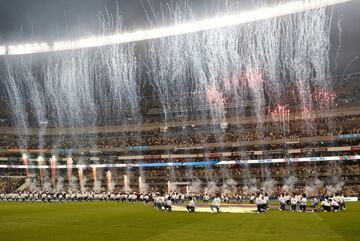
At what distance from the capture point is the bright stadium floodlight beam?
5275cm

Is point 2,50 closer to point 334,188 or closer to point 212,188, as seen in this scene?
point 212,188

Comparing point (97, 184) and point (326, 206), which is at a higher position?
point (326, 206)

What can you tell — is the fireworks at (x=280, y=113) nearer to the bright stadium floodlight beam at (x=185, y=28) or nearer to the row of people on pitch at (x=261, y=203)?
the bright stadium floodlight beam at (x=185, y=28)

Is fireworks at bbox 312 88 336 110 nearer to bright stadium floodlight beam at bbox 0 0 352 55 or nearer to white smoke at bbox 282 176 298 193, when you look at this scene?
white smoke at bbox 282 176 298 193

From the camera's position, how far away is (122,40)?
66938 millimetres

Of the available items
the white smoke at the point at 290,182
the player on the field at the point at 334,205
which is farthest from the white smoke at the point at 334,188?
the player on the field at the point at 334,205

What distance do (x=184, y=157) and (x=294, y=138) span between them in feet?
70.5

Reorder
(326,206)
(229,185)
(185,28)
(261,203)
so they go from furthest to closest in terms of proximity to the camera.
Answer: (229,185)
(185,28)
(326,206)
(261,203)

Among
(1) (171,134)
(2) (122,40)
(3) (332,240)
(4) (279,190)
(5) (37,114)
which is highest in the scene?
(2) (122,40)

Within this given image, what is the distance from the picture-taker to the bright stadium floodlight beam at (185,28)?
52.8 m

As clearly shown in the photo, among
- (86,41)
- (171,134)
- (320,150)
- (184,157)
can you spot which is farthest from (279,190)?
(86,41)

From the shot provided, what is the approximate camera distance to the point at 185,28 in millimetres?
61906

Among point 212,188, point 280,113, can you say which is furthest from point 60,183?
point 280,113

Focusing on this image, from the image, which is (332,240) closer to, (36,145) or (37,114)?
(36,145)
